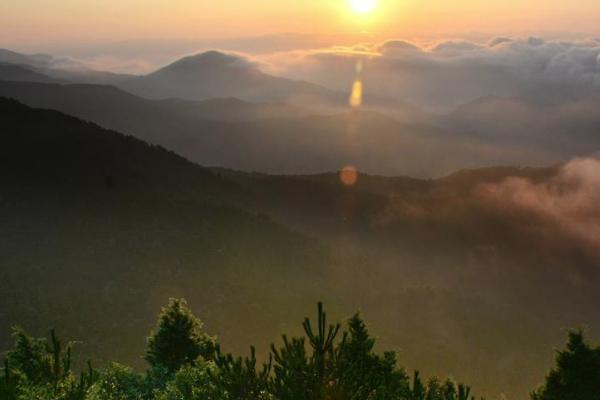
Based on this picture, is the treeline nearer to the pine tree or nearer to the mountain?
the pine tree

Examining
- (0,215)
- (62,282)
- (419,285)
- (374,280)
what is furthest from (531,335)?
(0,215)

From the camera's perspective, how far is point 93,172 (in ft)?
291

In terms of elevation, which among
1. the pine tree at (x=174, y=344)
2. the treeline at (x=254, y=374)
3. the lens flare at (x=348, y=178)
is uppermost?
the lens flare at (x=348, y=178)

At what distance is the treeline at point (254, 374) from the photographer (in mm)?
11312

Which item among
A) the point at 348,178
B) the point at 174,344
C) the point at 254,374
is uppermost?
the point at 348,178

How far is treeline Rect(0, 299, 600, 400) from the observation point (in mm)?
11312

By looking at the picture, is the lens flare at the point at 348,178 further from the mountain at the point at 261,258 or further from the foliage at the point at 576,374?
the foliage at the point at 576,374

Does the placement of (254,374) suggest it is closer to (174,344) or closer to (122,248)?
(174,344)

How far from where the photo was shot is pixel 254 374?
11.9 meters

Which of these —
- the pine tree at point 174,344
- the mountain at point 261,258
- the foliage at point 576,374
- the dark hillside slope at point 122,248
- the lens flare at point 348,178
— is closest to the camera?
the foliage at point 576,374

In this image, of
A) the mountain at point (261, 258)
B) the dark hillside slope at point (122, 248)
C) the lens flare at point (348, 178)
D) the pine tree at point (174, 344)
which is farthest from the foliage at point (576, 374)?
the lens flare at point (348, 178)

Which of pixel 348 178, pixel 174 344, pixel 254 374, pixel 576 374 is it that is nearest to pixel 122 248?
pixel 174 344

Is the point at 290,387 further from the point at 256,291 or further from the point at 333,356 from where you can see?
the point at 256,291

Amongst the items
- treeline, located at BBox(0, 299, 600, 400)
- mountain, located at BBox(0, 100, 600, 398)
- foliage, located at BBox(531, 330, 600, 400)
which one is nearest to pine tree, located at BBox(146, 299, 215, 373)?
treeline, located at BBox(0, 299, 600, 400)
